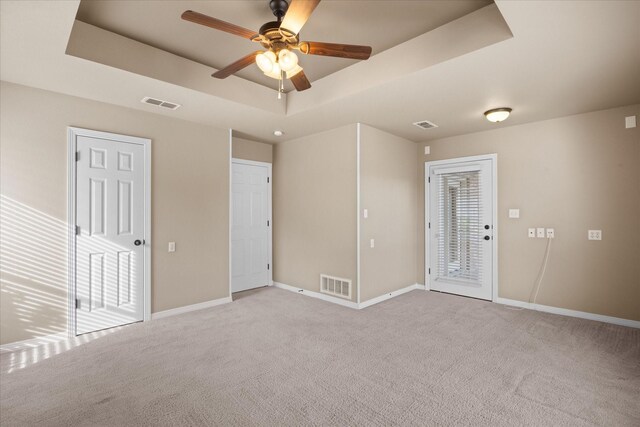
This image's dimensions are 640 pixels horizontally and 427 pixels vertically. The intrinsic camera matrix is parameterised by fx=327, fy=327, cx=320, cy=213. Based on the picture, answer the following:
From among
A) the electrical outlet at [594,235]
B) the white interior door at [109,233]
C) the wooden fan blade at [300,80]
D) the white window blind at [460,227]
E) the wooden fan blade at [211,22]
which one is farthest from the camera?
the white window blind at [460,227]

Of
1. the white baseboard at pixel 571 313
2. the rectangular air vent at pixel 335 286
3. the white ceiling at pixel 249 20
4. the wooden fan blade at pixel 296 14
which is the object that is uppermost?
the white ceiling at pixel 249 20

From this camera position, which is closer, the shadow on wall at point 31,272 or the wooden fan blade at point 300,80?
the wooden fan blade at point 300,80

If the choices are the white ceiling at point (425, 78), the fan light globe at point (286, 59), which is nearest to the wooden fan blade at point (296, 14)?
the fan light globe at point (286, 59)

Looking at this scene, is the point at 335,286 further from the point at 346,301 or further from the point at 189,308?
the point at 189,308

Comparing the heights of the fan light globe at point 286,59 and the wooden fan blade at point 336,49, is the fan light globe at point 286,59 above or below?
below

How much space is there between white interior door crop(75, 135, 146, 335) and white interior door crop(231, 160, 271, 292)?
159 centimetres

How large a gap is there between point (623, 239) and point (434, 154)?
8.70ft

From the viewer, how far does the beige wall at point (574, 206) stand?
3.78 m

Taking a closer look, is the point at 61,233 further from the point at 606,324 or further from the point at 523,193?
the point at 606,324

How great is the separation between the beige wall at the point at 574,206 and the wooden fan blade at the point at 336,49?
3300mm

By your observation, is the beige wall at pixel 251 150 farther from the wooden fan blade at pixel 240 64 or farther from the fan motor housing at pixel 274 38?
the fan motor housing at pixel 274 38

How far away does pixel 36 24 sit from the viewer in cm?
221

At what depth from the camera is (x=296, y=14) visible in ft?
6.32

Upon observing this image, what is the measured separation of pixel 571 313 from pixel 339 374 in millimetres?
3350
